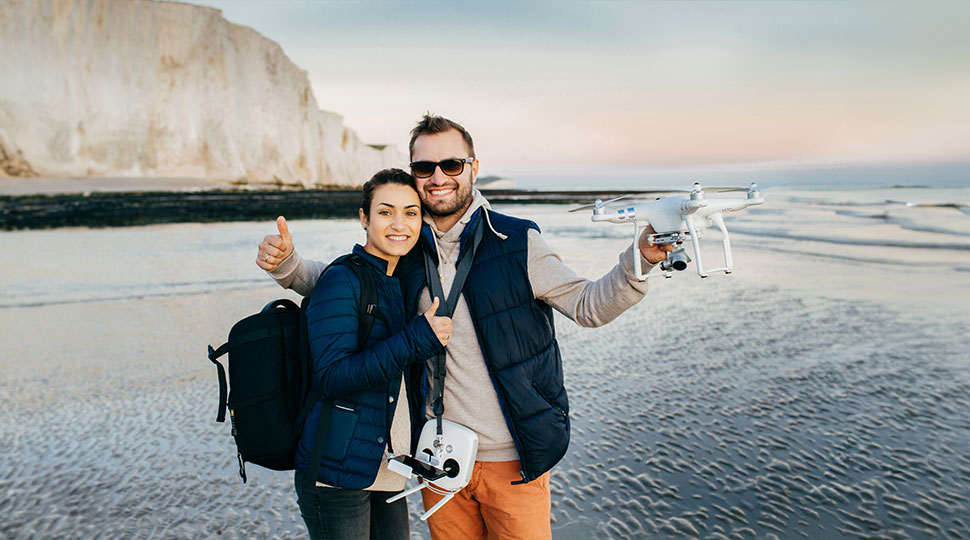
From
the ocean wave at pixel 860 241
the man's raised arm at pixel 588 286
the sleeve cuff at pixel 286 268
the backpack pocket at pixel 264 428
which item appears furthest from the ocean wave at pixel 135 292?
the ocean wave at pixel 860 241

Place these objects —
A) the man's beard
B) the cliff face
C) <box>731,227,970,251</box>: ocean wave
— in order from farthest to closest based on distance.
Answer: the cliff face < <box>731,227,970,251</box>: ocean wave < the man's beard

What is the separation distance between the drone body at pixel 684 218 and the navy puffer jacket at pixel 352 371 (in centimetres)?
100

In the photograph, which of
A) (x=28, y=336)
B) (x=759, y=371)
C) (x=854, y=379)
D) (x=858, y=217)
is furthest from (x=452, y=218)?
(x=858, y=217)

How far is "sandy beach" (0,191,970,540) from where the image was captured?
3.44 metres

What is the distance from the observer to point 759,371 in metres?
5.66

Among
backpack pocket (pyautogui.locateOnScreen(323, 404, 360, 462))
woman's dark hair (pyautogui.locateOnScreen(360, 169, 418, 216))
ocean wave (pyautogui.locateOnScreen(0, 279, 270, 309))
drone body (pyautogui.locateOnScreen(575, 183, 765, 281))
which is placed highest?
woman's dark hair (pyautogui.locateOnScreen(360, 169, 418, 216))

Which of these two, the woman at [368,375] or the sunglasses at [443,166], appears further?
the sunglasses at [443,166]

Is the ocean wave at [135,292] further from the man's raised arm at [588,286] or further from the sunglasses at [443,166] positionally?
the man's raised arm at [588,286]

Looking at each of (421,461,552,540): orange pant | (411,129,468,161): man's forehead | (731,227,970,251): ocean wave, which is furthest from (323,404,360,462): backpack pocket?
(731,227,970,251): ocean wave

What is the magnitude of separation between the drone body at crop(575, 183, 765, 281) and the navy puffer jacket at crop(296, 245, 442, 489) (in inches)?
39.4

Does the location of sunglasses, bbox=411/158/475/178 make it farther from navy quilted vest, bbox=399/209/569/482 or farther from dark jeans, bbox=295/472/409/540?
dark jeans, bbox=295/472/409/540

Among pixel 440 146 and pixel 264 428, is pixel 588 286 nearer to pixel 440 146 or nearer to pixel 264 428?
pixel 440 146

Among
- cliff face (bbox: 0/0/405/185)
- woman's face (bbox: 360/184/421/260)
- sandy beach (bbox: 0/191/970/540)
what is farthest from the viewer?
cliff face (bbox: 0/0/405/185)

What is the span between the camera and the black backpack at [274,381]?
2127 millimetres
